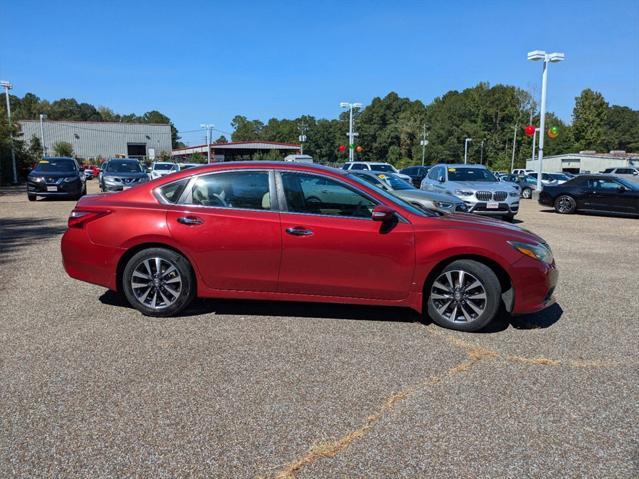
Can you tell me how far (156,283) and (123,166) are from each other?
1748 cm

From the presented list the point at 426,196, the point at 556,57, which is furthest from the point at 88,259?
the point at 556,57

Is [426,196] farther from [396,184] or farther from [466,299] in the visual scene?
[466,299]

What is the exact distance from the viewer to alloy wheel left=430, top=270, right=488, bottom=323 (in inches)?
191

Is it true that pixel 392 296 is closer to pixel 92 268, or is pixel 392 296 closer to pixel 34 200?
pixel 92 268

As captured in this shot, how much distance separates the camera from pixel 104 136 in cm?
6675

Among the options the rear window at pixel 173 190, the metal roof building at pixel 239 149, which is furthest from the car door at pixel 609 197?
the metal roof building at pixel 239 149

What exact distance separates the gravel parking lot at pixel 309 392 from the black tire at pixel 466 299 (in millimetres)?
195

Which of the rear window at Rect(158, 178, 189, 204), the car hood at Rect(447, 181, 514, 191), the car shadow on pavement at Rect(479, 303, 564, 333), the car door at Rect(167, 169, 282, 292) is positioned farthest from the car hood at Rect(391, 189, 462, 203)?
the rear window at Rect(158, 178, 189, 204)

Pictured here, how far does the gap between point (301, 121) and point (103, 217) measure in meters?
140

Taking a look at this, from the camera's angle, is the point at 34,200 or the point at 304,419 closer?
the point at 304,419

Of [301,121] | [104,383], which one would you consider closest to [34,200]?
[104,383]

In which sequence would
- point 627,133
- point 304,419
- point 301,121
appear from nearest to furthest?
1. point 304,419
2. point 627,133
3. point 301,121

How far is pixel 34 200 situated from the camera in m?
19.2

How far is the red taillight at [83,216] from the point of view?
17.2 feet
